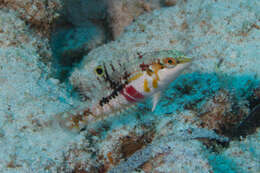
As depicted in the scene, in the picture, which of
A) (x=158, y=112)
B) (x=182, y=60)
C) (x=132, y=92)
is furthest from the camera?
(x=158, y=112)

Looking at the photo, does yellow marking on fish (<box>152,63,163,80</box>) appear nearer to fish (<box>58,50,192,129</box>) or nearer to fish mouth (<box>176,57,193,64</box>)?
fish (<box>58,50,192,129</box>)

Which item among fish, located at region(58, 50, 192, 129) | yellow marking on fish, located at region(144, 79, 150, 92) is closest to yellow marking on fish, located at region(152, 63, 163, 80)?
fish, located at region(58, 50, 192, 129)

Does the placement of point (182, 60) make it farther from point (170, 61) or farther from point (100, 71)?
point (100, 71)

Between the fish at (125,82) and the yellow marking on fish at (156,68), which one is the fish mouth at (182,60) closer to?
the fish at (125,82)

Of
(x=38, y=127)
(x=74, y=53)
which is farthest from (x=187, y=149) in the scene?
(x=74, y=53)

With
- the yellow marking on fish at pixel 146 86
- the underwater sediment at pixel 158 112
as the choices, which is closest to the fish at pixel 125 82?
the yellow marking on fish at pixel 146 86

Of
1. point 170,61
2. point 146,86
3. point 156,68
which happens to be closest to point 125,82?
point 146,86

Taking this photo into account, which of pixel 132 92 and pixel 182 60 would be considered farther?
pixel 132 92

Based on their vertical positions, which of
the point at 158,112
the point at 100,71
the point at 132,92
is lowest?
the point at 158,112
